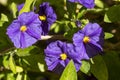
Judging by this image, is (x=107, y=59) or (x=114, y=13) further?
(x=107, y=59)

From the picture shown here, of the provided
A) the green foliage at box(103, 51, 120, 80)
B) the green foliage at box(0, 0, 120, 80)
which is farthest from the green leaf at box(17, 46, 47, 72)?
the green foliage at box(103, 51, 120, 80)

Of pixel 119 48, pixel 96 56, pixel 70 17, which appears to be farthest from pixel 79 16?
pixel 119 48

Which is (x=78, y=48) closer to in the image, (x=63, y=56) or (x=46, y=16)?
(x=63, y=56)

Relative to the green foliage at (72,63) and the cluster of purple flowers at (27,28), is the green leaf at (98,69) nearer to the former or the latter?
the green foliage at (72,63)

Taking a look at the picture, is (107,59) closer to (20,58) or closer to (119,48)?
(119,48)

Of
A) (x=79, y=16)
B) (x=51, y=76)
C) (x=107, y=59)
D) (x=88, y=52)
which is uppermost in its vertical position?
(x=79, y=16)

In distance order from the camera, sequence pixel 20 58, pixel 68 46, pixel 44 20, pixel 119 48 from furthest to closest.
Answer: pixel 119 48 → pixel 20 58 → pixel 44 20 → pixel 68 46
